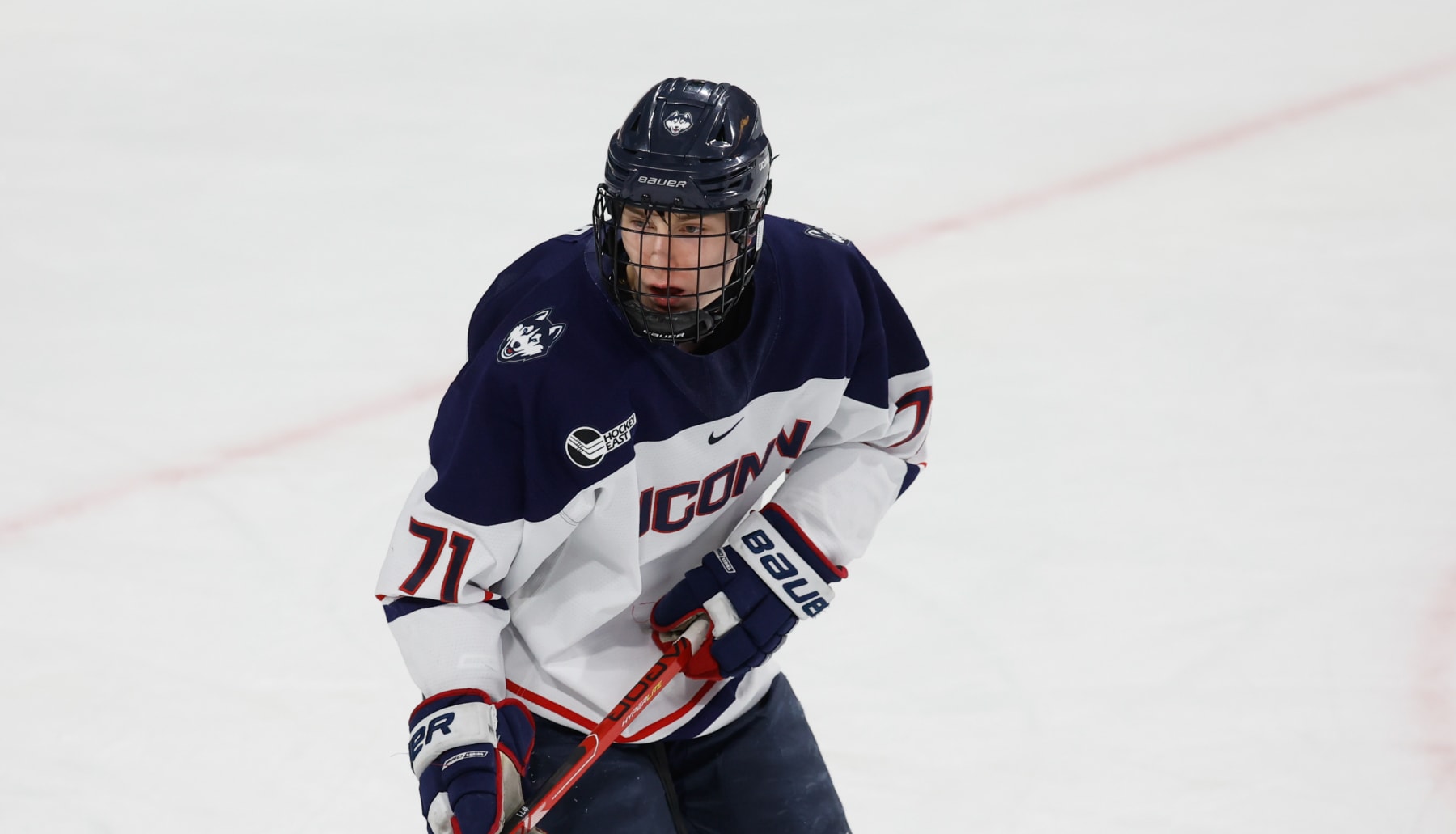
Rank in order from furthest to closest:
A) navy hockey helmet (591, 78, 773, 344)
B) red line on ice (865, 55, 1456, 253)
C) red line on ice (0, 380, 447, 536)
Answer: red line on ice (865, 55, 1456, 253) < red line on ice (0, 380, 447, 536) < navy hockey helmet (591, 78, 773, 344)

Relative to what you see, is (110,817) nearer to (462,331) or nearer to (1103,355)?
(462,331)

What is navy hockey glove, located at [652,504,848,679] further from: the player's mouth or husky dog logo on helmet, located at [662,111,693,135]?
husky dog logo on helmet, located at [662,111,693,135]

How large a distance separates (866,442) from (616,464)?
474 mm

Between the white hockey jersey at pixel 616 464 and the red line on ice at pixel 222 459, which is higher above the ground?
the white hockey jersey at pixel 616 464

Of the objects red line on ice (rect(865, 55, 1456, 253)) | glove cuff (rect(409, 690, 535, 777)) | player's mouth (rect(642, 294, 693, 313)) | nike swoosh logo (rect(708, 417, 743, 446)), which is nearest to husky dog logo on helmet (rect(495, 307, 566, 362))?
player's mouth (rect(642, 294, 693, 313))

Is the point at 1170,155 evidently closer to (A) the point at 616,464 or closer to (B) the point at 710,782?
(B) the point at 710,782

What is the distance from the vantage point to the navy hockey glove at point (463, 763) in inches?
73.4

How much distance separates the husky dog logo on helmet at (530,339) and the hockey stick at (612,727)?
44cm

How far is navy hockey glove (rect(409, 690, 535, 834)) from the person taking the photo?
6.12ft

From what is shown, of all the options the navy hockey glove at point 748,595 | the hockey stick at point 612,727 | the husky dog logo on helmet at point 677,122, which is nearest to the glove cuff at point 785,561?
the navy hockey glove at point 748,595

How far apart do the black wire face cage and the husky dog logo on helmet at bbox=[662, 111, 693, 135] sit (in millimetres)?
94

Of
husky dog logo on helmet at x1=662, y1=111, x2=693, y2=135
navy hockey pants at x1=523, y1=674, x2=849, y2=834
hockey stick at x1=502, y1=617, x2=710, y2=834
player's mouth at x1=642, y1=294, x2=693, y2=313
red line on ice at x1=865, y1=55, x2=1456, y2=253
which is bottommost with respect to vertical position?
red line on ice at x1=865, y1=55, x2=1456, y2=253

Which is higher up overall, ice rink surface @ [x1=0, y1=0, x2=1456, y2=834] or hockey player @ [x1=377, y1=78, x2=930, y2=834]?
hockey player @ [x1=377, y1=78, x2=930, y2=834]

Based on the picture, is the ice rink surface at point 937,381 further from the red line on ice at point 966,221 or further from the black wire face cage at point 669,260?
the black wire face cage at point 669,260
